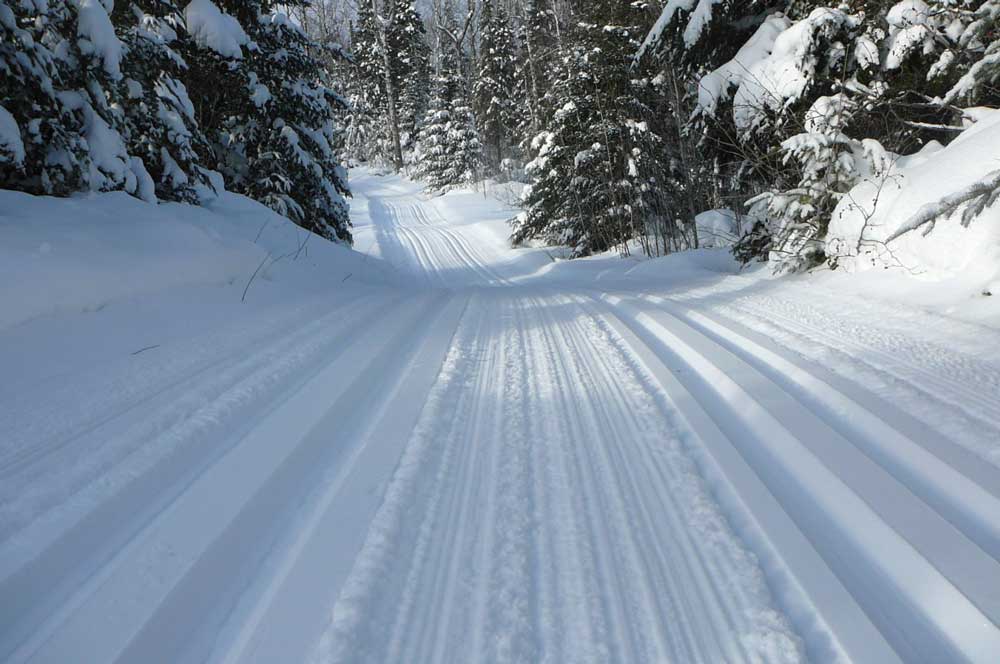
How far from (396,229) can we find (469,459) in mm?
24073

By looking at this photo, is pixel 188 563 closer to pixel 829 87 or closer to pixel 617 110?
pixel 829 87

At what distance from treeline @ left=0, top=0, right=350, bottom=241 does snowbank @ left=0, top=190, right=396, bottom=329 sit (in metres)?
0.46

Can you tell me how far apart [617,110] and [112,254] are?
11765 mm

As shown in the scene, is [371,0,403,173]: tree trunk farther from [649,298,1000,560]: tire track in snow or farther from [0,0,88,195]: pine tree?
[649,298,1000,560]: tire track in snow

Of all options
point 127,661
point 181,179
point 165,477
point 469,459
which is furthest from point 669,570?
point 181,179

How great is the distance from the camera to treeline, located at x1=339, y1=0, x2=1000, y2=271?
5.47 m

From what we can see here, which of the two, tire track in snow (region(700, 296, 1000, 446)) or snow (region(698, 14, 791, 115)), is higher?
snow (region(698, 14, 791, 115))

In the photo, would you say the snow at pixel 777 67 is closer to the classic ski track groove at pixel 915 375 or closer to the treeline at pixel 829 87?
the treeline at pixel 829 87

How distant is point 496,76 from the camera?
31.3m

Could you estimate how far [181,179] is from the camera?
6.48 metres

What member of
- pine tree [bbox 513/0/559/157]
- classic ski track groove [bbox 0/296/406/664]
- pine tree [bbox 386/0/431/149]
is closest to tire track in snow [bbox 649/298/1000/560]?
classic ski track groove [bbox 0/296/406/664]

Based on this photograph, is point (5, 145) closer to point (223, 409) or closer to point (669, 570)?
point (223, 409)

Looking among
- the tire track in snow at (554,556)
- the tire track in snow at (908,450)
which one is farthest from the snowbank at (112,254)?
the tire track in snow at (908,450)

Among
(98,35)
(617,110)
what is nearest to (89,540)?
(98,35)
